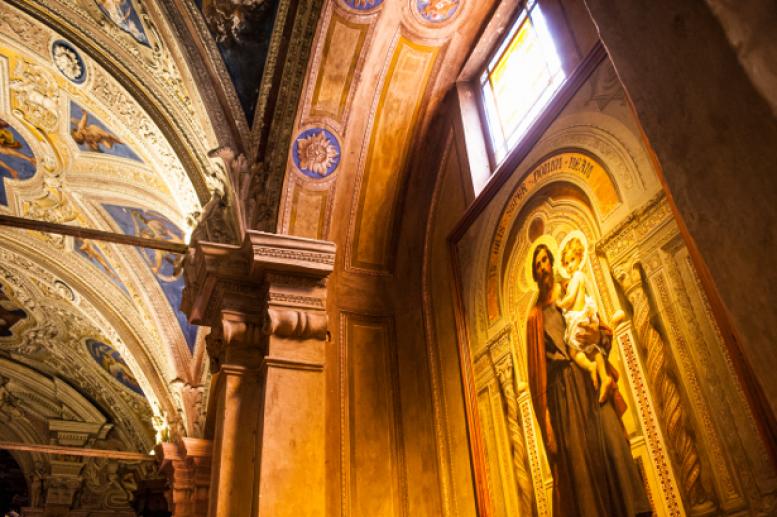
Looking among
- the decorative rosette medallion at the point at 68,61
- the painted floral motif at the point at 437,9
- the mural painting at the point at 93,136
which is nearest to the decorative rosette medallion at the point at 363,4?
the painted floral motif at the point at 437,9

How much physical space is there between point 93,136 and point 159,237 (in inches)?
66.7

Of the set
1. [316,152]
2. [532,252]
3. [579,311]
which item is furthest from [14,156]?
[579,311]

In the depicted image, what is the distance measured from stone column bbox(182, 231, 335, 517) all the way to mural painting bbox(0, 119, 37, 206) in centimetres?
494

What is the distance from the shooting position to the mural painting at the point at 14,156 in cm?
955

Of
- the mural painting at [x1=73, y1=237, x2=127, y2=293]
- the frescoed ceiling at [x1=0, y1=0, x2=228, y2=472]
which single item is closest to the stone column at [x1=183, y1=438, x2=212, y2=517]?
the frescoed ceiling at [x1=0, y1=0, x2=228, y2=472]

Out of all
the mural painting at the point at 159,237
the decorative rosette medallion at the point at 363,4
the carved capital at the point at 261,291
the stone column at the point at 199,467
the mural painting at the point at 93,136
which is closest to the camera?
the carved capital at the point at 261,291

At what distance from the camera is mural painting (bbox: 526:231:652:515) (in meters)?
3.89

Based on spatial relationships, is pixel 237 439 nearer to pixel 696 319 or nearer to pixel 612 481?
pixel 612 481

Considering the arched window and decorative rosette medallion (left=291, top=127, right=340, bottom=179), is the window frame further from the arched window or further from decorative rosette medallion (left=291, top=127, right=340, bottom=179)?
decorative rosette medallion (left=291, top=127, right=340, bottom=179)

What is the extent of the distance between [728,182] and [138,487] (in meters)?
16.6

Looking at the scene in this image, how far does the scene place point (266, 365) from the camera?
5.52 m

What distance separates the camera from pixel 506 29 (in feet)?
21.0

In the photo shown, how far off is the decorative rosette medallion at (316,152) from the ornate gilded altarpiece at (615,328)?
1.56 m

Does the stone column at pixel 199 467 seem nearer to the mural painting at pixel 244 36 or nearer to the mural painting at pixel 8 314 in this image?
the mural painting at pixel 8 314
